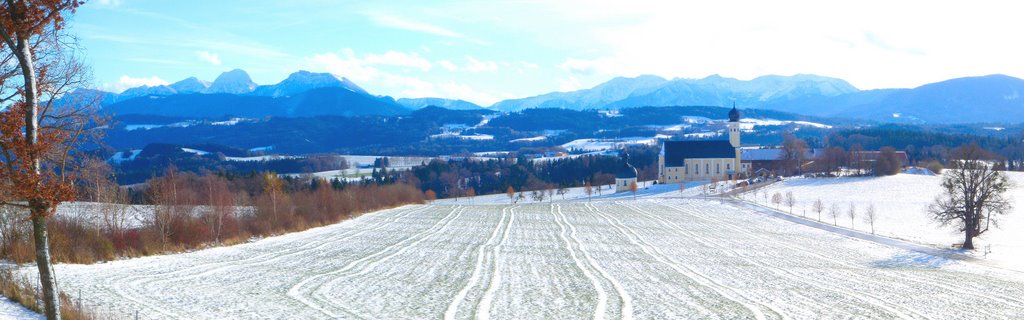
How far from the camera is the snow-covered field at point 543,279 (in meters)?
17.2

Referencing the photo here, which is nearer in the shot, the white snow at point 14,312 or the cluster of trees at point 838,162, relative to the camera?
the white snow at point 14,312

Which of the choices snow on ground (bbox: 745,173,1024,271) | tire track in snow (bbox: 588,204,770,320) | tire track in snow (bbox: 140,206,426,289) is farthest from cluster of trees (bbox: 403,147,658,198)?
tire track in snow (bbox: 140,206,426,289)

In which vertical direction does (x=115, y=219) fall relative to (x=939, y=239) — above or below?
above

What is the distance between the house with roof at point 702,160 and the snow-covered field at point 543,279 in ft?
239

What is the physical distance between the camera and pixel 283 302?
693 inches

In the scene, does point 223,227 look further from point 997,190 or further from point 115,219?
point 997,190

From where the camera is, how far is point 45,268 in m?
13.0

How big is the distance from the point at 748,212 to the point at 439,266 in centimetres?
4253

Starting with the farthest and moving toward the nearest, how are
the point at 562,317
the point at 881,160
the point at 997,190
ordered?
the point at 881,160, the point at 997,190, the point at 562,317

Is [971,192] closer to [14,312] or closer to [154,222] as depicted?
[154,222]

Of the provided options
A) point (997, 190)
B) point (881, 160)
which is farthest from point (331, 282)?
point (881, 160)

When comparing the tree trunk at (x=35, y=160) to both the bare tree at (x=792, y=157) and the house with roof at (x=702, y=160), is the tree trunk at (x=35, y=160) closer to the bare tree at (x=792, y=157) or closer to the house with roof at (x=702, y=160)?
the house with roof at (x=702, y=160)

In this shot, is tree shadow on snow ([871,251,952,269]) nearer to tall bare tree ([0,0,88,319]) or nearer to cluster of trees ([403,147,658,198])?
tall bare tree ([0,0,88,319])

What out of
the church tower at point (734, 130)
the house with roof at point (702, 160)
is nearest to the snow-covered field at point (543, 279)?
the house with roof at point (702, 160)
